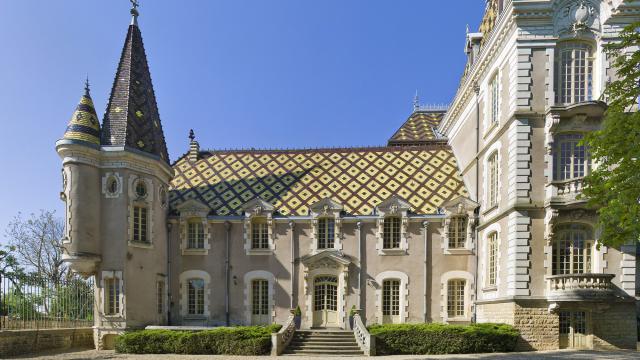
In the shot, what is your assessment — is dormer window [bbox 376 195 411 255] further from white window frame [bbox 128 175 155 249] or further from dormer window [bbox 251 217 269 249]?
white window frame [bbox 128 175 155 249]

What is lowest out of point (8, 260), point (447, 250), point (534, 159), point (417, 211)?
point (8, 260)

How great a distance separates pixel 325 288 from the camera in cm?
2238

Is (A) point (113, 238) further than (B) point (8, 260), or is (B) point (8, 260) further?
(B) point (8, 260)

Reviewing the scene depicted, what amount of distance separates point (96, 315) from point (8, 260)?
22749mm

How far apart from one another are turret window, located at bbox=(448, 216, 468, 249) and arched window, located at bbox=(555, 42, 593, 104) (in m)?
7.29

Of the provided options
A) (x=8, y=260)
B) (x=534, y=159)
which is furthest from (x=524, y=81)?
(x=8, y=260)

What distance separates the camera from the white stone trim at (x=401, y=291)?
21.8 m

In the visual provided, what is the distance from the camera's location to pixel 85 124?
66.3 feet

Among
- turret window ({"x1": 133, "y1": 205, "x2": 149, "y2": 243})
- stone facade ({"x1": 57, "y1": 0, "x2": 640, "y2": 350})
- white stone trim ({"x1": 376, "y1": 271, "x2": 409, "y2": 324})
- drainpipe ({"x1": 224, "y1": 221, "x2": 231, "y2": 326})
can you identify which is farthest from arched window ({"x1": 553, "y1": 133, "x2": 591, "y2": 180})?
turret window ({"x1": 133, "y1": 205, "x2": 149, "y2": 243})

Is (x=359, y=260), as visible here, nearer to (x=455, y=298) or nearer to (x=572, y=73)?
(x=455, y=298)

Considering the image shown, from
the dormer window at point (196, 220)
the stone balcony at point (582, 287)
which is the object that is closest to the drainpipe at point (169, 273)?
the dormer window at point (196, 220)

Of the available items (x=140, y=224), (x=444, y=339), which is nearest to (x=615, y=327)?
(x=444, y=339)

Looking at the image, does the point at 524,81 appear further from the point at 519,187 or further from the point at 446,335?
the point at 446,335

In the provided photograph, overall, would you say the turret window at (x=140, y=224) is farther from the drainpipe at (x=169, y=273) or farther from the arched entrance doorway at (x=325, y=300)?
the arched entrance doorway at (x=325, y=300)
